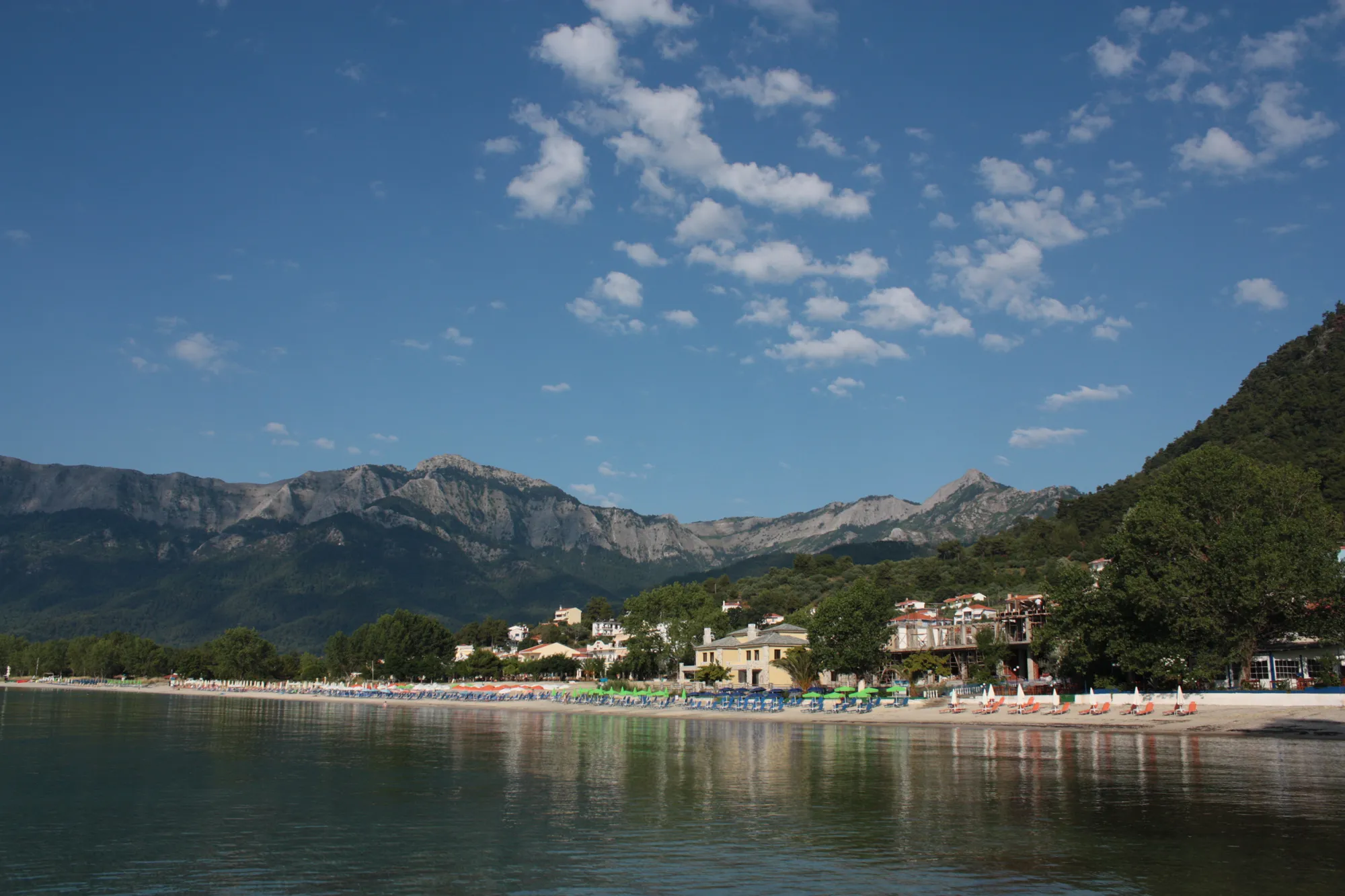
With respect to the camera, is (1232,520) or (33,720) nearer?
(1232,520)

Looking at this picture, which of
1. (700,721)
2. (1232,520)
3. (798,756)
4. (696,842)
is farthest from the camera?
(700,721)

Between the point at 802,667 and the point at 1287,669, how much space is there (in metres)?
39.9

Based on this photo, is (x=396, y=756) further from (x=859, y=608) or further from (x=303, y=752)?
(x=859, y=608)

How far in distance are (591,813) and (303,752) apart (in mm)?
22979

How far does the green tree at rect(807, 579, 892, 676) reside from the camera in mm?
79625

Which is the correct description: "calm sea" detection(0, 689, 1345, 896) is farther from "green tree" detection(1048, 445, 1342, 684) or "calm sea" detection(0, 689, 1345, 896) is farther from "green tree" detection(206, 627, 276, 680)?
"green tree" detection(206, 627, 276, 680)

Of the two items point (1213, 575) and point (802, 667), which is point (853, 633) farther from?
point (1213, 575)

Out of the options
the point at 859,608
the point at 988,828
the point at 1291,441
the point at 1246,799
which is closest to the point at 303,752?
the point at 988,828

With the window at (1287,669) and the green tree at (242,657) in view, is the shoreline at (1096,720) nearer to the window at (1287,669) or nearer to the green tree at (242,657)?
the window at (1287,669)

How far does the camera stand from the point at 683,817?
2316cm

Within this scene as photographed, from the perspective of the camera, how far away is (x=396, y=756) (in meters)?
39.1

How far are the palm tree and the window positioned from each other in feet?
116

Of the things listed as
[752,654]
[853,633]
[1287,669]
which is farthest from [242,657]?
[1287,669]

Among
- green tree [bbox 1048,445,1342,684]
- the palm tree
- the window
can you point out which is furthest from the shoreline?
the palm tree
